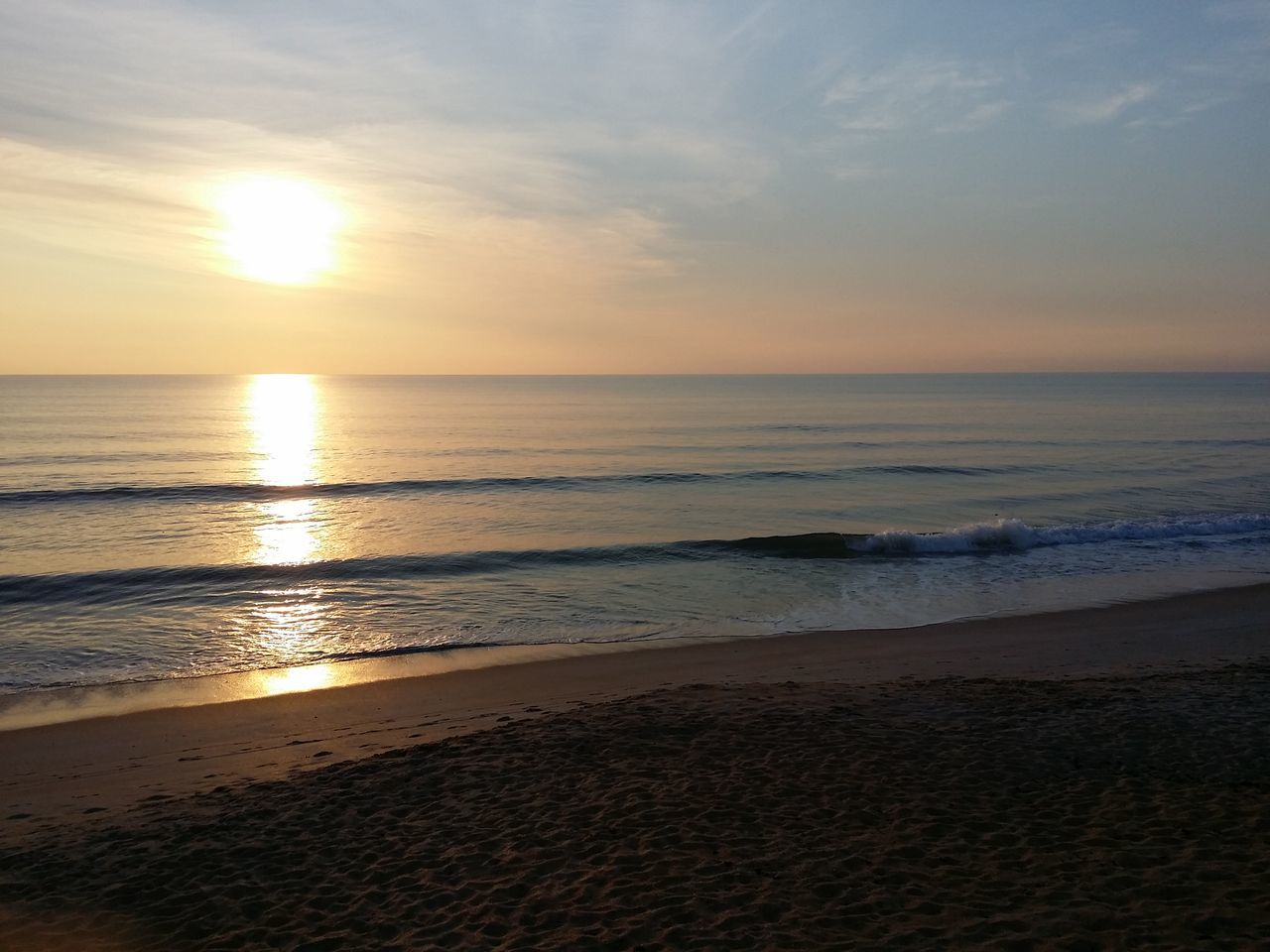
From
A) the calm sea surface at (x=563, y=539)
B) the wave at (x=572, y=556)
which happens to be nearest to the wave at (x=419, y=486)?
the calm sea surface at (x=563, y=539)

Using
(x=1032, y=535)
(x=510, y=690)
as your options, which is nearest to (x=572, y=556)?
(x=510, y=690)

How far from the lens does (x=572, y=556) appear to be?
21.0 meters

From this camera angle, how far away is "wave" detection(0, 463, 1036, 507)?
30000mm

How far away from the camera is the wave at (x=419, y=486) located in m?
Answer: 30.0

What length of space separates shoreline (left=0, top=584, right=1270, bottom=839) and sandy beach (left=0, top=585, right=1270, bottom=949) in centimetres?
6

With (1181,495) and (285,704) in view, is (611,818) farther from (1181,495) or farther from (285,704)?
(1181,495)

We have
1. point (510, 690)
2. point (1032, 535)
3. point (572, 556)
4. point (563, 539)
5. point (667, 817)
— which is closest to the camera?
point (667, 817)

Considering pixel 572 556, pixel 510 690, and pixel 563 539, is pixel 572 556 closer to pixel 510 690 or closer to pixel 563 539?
pixel 563 539

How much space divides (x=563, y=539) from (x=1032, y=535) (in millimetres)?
12492

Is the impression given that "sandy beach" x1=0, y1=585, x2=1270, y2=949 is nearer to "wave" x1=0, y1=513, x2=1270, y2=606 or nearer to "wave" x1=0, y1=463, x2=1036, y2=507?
"wave" x1=0, y1=513, x2=1270, y2=606

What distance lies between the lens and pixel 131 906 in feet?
19.2

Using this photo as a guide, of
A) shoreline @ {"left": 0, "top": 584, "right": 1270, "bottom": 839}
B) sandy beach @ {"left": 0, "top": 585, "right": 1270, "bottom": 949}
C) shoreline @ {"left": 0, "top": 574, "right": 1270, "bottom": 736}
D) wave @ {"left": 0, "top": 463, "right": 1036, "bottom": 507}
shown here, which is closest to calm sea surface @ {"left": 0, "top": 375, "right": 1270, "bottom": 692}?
wave @ {"left": 0, "top": 463, "right": 1036, "bottom": 507}

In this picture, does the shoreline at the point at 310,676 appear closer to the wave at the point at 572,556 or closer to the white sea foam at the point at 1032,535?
the wave at the point at 572,556

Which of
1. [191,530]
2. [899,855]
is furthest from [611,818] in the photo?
[191,530]
